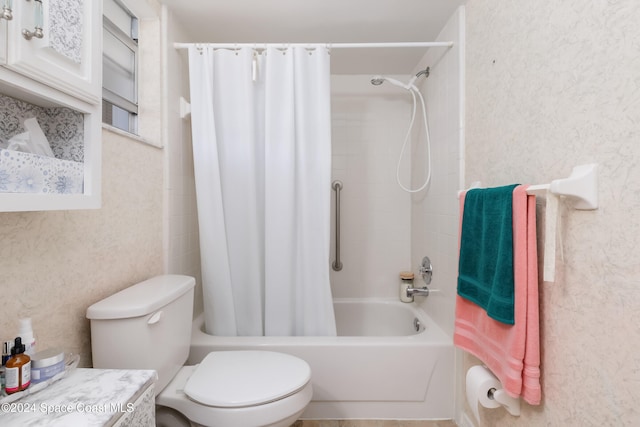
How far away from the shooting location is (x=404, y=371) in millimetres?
1622

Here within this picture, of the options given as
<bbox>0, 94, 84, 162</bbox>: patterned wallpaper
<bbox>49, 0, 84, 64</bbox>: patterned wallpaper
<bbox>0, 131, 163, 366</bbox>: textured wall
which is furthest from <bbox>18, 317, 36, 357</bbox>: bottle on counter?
<bbox>49, 0, 84, 64</bbox>: patterned wallpaper

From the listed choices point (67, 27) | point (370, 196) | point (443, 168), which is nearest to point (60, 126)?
point (67, 27)

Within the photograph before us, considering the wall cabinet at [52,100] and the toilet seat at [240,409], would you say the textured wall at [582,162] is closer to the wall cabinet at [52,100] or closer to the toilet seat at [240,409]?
the toilet seat at [240,409]

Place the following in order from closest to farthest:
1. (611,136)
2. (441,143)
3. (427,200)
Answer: (611,136), (441,143), (427,200)

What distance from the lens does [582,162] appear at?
875mm

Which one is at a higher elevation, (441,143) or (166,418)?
(441,143)

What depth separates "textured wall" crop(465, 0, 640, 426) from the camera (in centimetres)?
74

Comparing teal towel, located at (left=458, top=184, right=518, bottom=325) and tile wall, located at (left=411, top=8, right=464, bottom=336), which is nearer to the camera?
teal towel, located at (left=458, top=184, right=518, bottom=325)

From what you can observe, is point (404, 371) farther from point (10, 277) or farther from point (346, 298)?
point (10, 277)

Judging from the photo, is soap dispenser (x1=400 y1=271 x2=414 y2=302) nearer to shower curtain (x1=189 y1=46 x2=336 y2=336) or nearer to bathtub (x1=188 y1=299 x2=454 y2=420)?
bathtub (x1=188 y1=299 x2=454 y2=420)

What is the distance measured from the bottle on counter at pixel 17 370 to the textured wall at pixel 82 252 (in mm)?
152

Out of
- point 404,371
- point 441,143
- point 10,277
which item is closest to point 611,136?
point 441,143

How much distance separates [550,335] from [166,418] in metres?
1.43

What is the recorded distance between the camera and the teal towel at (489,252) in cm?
106
